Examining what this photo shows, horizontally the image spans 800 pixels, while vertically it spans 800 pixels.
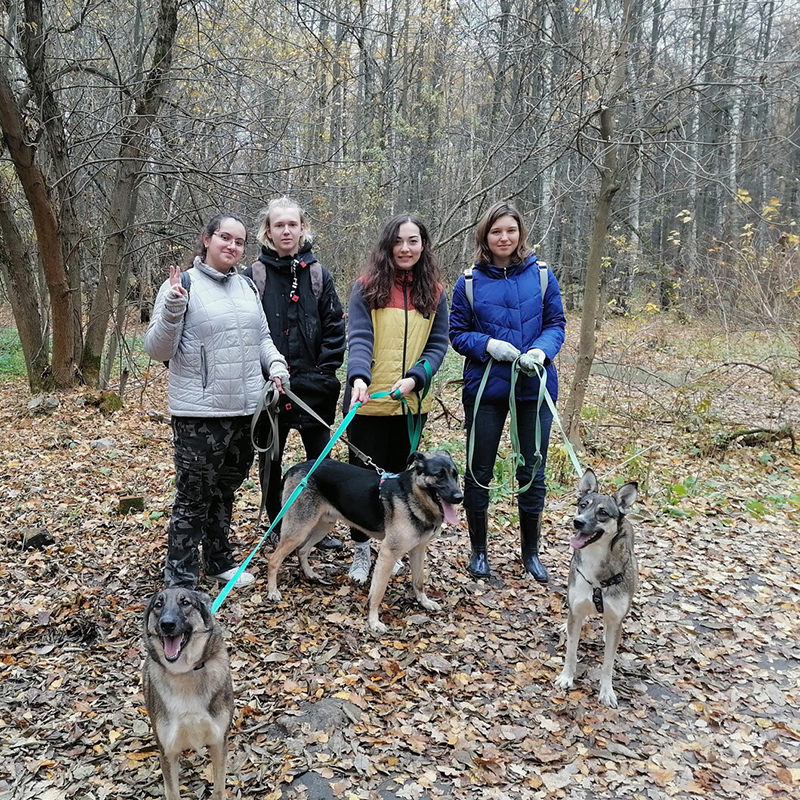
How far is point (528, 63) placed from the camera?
28.5ft

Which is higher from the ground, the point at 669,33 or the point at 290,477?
the point at 669,33

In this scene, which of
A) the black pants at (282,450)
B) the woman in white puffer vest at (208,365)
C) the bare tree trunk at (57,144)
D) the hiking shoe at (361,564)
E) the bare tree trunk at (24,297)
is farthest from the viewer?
the bare tree trunk at (24,297)

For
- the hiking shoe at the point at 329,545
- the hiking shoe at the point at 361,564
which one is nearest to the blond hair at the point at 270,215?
the hiking shoe at the point at 361,564

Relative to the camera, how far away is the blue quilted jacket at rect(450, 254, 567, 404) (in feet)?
14.3

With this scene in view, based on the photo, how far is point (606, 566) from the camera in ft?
11.3

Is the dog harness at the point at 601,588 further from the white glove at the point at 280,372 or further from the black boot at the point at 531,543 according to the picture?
the white glove at the point at 280,372

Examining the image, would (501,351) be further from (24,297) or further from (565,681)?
(24,297)

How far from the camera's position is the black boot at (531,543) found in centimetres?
469

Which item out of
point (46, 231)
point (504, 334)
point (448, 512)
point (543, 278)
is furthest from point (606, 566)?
point (46, 231)

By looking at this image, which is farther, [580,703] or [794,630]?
[794,630]

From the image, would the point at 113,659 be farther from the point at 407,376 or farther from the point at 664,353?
the point at 664,353

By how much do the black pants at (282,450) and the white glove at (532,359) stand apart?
151cm

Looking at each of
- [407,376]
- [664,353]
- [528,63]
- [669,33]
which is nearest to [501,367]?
[407,376]

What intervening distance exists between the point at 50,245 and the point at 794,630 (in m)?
10.3
